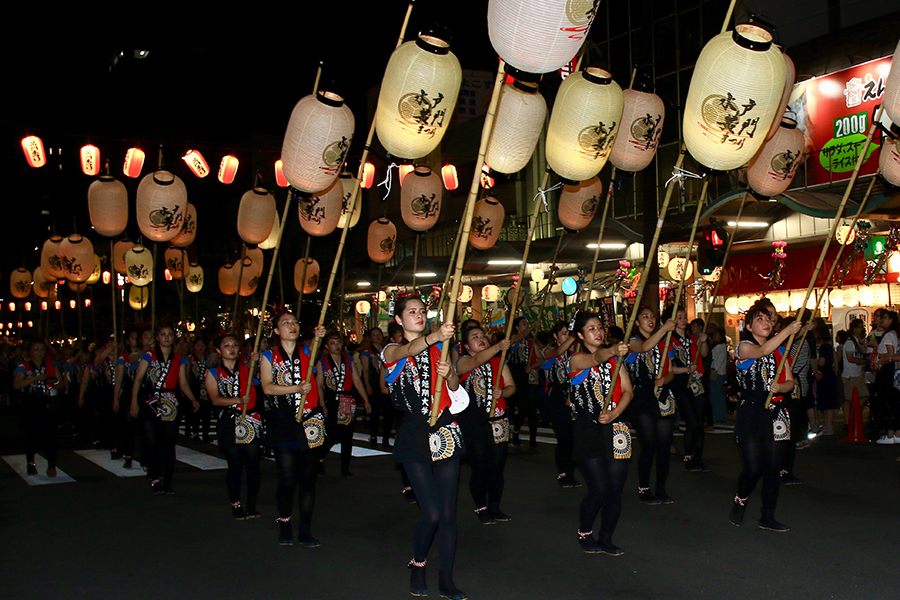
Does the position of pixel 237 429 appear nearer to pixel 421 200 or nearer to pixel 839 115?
pixel 421 200

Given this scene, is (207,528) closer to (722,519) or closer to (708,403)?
(722,519)

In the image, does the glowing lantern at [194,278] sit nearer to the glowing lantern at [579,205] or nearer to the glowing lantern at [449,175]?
the glowing lantern at [449,175]

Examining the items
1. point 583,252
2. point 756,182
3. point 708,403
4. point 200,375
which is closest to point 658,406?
point 756,182

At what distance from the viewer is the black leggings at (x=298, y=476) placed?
6.17m

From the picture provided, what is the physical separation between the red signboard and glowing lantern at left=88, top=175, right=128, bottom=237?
12970mm

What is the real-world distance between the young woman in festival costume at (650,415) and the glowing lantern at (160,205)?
7274 millimetres

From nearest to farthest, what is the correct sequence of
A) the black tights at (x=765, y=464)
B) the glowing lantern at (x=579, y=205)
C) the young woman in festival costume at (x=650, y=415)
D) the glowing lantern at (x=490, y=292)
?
1. the black tights at (x=765, y=464)
2. the young woman in festival costume at (x=650, y=415)
3. the glowing lantern at (x=579, y=205)
4. the glowing lantern at (x=490, y=292)

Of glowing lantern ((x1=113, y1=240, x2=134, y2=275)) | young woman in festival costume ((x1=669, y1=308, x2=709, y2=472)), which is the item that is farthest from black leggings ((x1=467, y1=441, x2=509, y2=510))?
glowing lantern ((x1=113, y1=240, x2=134, y2=275))

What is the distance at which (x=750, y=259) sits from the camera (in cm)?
1839

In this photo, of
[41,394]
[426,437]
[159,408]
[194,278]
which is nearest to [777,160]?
Answer: [426,437]

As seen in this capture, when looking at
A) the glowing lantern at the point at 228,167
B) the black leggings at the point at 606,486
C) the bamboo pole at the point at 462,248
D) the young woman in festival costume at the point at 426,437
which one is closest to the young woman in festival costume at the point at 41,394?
the young woman in festival costume at the point at 426,437

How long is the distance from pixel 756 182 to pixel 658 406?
2.66 metres

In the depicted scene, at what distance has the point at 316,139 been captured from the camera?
749cm

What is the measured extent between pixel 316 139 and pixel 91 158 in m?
10.9
